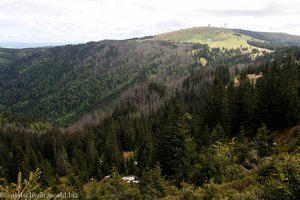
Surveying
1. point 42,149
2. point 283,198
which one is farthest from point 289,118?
point 42,149

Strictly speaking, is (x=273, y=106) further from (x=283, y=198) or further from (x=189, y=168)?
(x=283, y=198)

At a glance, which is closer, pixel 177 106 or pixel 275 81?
pixel 177 106

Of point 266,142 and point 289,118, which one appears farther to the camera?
point 289,118

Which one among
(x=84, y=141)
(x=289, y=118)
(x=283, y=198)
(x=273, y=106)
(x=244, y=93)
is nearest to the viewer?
(x=283, y=198)

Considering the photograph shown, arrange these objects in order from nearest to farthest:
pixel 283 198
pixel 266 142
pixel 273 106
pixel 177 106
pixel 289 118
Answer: pixel 283 198 → pixel 266 142 → pixel 177 106 → pixel 289 118 → pixel 273 106

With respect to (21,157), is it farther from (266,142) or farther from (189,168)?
(266,142)

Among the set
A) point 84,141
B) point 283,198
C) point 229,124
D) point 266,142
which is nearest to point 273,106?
point 229,124

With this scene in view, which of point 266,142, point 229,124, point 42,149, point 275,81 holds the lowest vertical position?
point 42,149

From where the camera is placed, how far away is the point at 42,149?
143 metres

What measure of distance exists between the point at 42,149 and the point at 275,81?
121m

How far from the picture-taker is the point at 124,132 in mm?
143125

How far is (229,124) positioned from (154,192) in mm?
38770

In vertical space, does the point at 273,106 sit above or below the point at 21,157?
above

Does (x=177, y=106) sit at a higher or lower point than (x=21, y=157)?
higher
